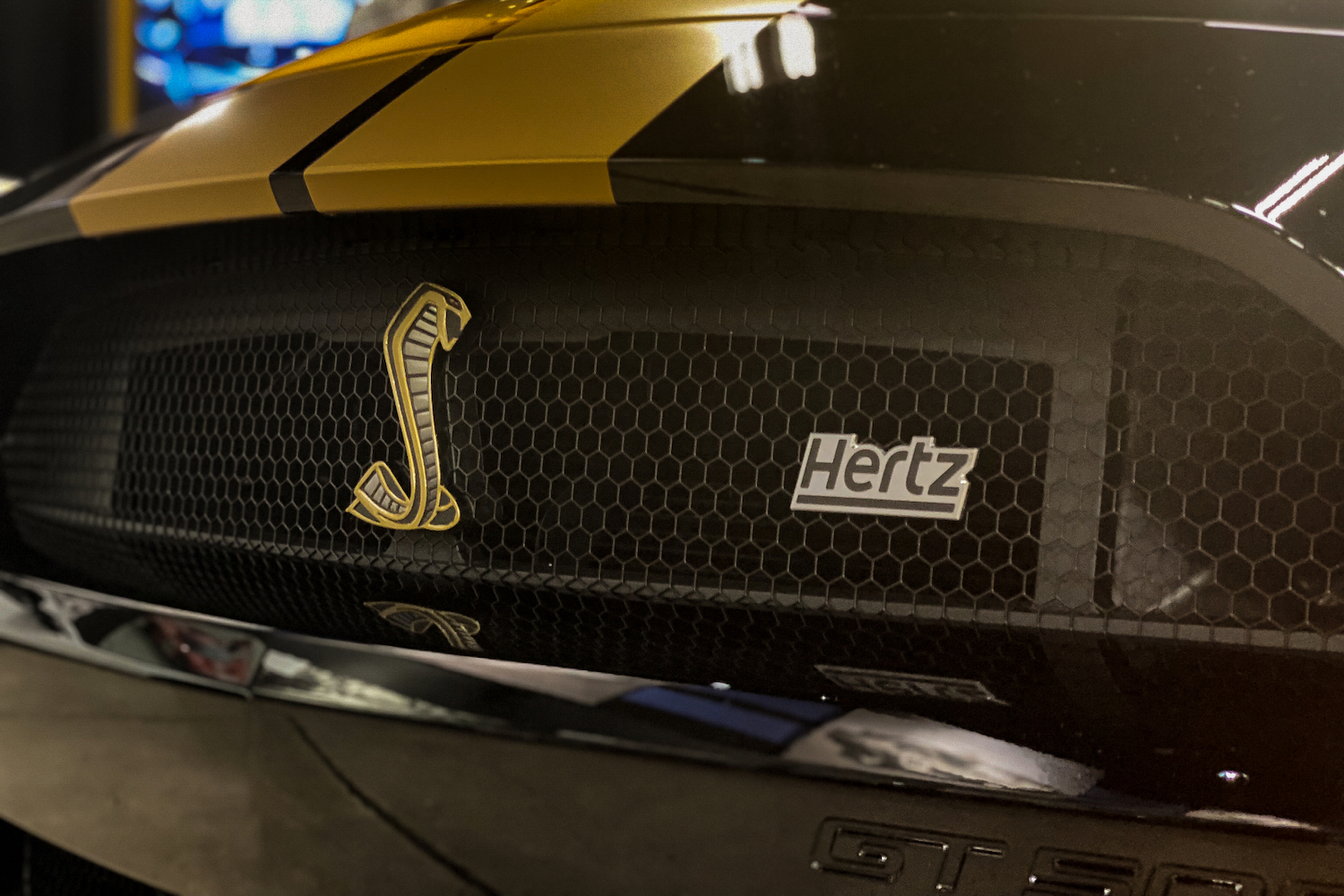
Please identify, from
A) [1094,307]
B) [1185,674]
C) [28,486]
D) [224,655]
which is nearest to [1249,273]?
[1094,307]

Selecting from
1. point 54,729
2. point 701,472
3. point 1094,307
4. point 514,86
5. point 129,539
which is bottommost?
point 54,729

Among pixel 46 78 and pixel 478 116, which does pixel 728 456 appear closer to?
pixel 478 116

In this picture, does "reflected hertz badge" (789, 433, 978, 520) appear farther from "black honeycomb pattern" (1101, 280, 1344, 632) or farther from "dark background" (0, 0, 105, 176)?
"dark background" (0, 0, 105, 176)

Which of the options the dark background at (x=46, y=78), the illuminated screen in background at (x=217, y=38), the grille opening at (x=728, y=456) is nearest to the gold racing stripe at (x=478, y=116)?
the grille opening at (x=728, y=456)

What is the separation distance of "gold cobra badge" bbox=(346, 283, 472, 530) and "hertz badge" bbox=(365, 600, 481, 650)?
0.21ft

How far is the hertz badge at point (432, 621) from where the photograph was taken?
63 cm

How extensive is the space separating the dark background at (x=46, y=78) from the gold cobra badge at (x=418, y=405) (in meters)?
5.07

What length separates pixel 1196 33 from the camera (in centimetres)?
56

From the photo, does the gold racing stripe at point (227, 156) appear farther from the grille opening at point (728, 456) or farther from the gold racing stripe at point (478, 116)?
the grille opening at point (728, 456)

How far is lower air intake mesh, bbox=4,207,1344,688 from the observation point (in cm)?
58

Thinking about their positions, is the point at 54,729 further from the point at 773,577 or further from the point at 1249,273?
the point at 1249,273

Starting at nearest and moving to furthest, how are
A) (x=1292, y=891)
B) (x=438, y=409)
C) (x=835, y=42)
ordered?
(x=1292, y=891), (x=835, y=42), (x=438, y=409)

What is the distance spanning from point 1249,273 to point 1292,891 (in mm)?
293

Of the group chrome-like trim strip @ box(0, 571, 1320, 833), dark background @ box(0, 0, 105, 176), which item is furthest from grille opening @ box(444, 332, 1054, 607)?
dark background @ box(0, 0, 105, 176)
